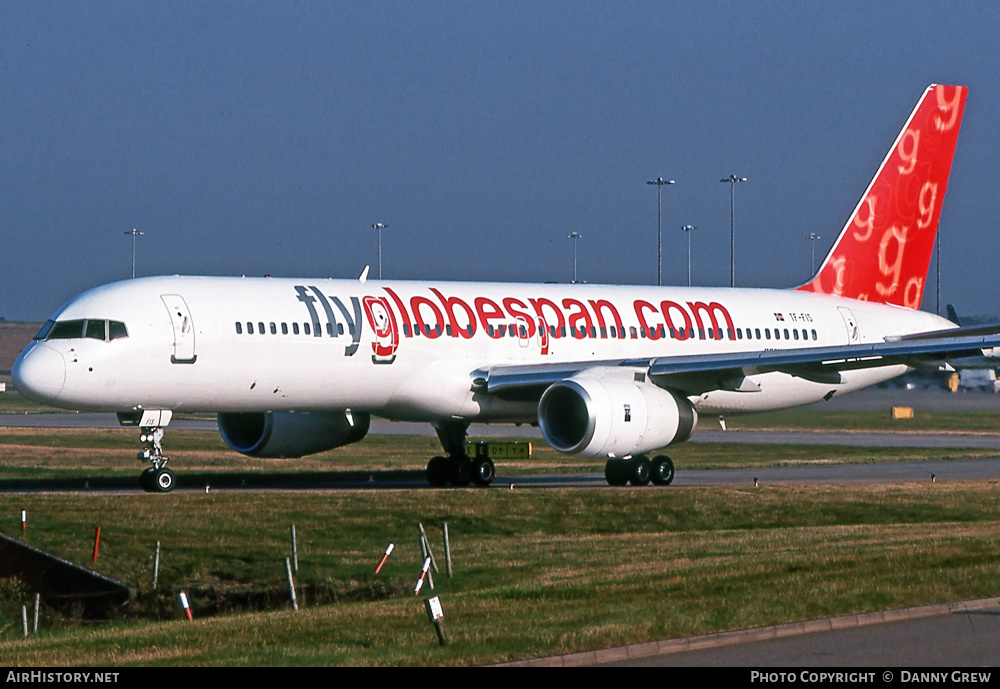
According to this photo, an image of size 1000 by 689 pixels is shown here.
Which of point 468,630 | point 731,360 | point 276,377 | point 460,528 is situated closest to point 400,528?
point 460,528

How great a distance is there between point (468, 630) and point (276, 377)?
1671 centimetres

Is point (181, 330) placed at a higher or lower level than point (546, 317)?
lower

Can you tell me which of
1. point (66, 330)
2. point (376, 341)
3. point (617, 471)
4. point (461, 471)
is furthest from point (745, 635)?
point (461, 471)

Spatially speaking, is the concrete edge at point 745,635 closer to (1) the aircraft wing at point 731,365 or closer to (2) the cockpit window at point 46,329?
(1) the aircraft wing at point 731,365

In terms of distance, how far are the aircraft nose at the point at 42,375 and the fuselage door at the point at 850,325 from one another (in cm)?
2185

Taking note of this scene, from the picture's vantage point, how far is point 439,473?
36.4 m

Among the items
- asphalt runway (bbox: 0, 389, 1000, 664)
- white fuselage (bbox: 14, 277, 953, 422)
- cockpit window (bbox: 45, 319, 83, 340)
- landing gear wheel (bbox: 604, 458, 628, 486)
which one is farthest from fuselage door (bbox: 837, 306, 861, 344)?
cockpit window (bbox: 45, 319, 83, 340)

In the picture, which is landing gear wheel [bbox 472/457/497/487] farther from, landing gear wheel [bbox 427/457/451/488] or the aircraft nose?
the aircraft nose

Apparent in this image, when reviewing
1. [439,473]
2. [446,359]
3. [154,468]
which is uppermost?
[446,359]

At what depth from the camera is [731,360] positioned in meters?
33.6

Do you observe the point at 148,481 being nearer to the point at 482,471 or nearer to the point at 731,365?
the point at 482,471

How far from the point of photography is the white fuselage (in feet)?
98.7

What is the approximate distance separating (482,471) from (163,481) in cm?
872
